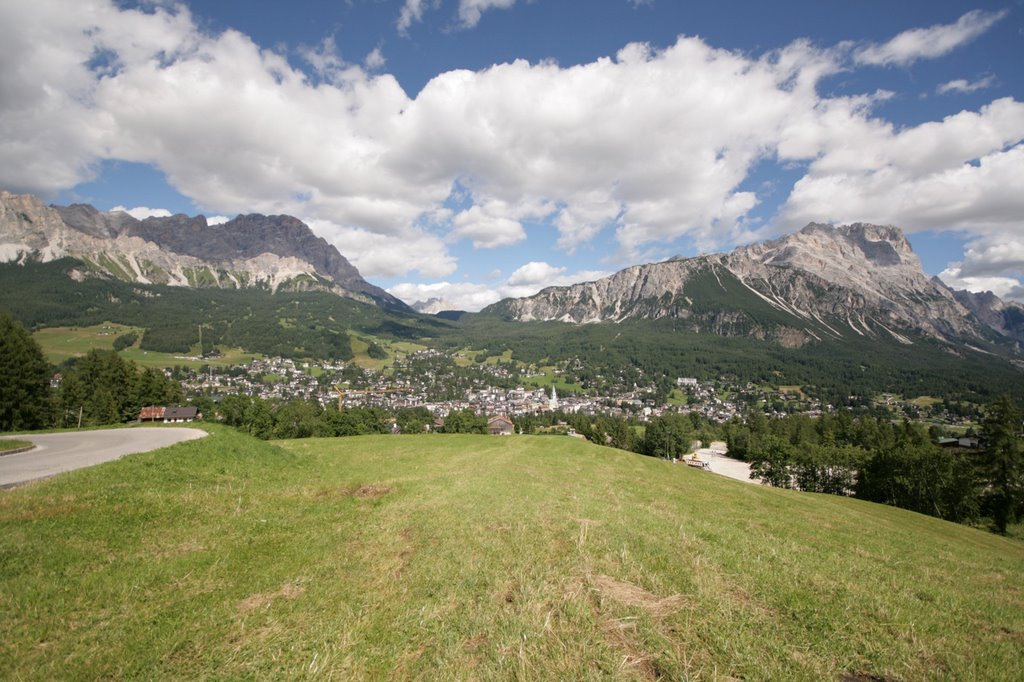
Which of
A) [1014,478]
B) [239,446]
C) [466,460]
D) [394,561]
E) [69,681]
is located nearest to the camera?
[69,681]

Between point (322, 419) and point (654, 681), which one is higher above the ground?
point (654, 681)

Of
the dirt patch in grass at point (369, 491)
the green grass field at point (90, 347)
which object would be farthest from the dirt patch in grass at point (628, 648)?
the green grass field at point (90, 347)

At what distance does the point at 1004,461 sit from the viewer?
46.5 metres

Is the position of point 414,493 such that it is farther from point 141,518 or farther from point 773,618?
point 773,618

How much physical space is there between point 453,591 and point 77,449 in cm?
2501

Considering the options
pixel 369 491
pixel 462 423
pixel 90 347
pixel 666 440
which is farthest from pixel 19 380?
pixel 90 347

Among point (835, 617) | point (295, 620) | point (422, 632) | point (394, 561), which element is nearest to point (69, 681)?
point (295, 620)

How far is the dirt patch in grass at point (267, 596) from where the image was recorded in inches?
314

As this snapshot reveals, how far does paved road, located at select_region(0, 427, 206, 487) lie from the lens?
1672 cm

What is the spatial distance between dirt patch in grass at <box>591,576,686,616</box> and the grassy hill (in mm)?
56

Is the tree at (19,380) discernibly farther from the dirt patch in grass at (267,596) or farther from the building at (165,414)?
the dirt patch in grass at (267,596)

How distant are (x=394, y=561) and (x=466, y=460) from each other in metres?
19.5

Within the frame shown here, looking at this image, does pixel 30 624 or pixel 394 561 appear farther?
pixel 394 561

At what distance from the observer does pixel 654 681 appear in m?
5.84
